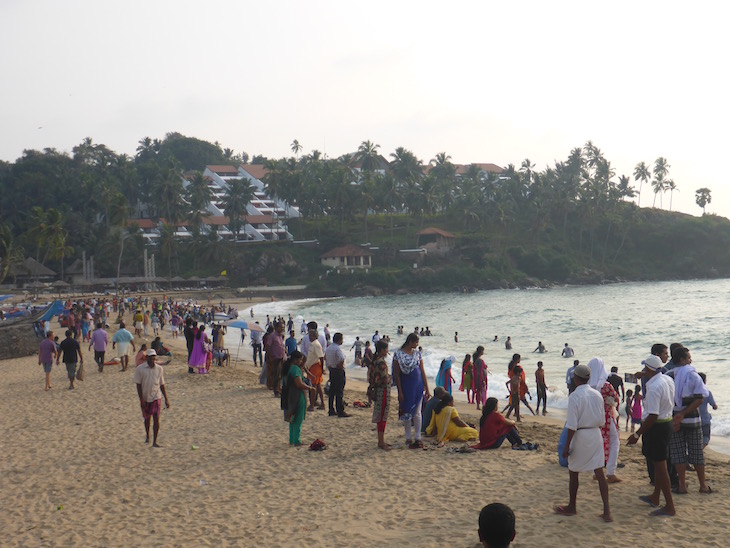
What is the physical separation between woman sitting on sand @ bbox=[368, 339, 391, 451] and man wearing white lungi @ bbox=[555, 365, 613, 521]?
318 centimetres

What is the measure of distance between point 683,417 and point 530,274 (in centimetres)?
8785

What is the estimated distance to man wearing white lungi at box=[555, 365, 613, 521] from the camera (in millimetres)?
6156

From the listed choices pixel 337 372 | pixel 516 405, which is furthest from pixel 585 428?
pixel 516 405

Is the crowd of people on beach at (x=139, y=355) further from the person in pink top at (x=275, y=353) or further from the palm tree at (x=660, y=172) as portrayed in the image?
the palm tree at (x=660, y=172)

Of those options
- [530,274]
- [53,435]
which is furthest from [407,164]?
[53,435]

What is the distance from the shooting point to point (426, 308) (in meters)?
60.7

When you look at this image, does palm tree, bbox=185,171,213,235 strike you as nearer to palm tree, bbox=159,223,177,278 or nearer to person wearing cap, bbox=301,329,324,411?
palm tree, bbox=159,223,177,278

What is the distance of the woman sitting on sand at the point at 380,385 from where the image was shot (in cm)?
905

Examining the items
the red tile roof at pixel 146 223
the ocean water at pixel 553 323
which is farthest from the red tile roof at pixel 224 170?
the ocean water at pixel 553 323

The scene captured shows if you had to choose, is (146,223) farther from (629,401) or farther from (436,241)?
(629,401)

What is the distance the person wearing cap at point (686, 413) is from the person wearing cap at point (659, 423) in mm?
274

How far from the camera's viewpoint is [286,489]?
7809 mm

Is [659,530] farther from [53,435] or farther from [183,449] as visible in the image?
[53,435]

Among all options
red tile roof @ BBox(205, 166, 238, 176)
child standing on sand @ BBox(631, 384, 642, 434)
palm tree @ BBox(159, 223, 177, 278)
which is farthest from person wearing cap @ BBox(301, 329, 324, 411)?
red tile roof @ BBox(205, 166, 238, 176)
